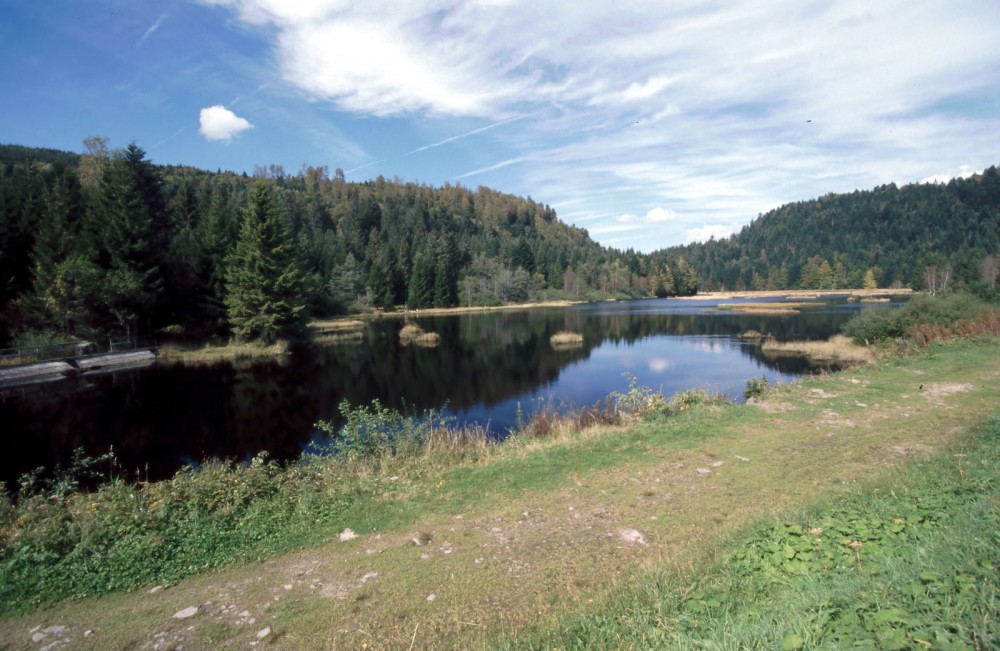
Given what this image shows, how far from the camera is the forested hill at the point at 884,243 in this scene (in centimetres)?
13125

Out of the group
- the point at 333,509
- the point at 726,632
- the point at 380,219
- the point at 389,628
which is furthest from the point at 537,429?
the point at 380,219

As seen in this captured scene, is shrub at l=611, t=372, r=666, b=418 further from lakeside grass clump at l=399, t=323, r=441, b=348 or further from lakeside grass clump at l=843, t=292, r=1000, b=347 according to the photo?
lakeside grass clump at l=399, t=323, r=441, b=348

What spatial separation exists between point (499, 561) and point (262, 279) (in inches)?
1450

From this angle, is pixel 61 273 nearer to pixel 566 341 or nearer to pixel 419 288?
pixel 566 341

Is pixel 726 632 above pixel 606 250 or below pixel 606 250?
below

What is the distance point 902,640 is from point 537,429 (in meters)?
10.1

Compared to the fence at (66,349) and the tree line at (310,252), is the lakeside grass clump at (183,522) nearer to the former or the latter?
the fence at (66,349)

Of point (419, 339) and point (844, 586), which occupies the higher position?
point (844, 586)

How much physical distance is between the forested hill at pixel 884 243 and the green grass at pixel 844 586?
126133mm

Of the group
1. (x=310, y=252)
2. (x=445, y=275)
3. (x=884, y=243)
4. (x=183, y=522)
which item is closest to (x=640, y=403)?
(x=183, y=522)

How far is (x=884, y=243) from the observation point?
169 m

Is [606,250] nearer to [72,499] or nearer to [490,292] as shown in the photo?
[490,292]

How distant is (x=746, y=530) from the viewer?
16.5ft

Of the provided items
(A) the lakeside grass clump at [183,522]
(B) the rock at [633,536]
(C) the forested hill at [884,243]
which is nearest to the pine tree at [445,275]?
(A) the lakeside grass clump at [183,522]
